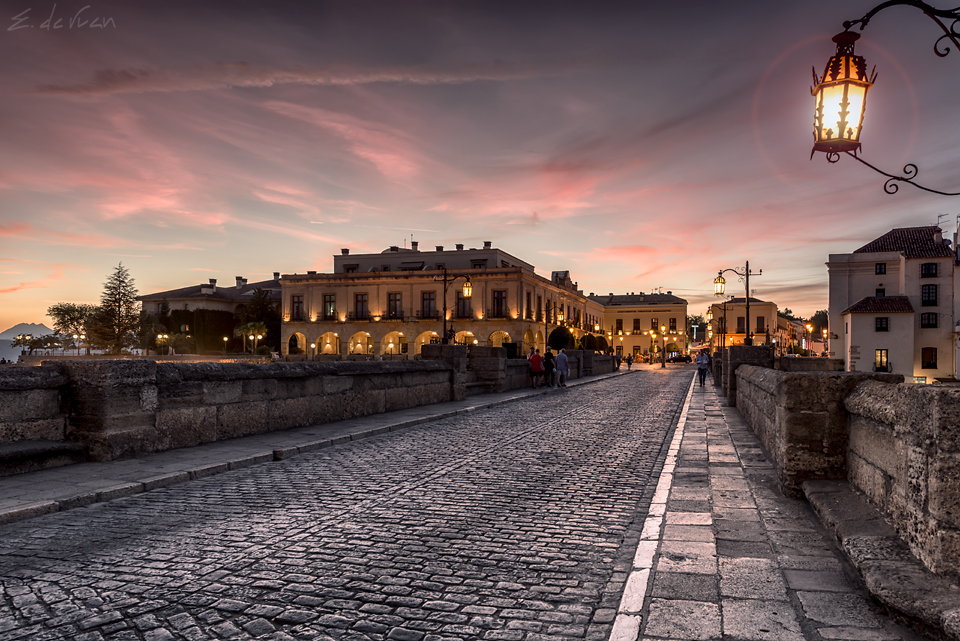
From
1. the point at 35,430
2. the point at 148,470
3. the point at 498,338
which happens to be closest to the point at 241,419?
the point at 148,470

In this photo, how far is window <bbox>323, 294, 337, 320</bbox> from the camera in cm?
6800

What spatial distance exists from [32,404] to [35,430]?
32 cm

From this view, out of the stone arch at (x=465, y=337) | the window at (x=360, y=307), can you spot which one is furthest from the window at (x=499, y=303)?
the window at (x=360, y=307)

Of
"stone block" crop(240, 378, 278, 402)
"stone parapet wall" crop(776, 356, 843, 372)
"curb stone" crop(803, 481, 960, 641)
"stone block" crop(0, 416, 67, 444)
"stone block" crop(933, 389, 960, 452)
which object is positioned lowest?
"curb stone" crop(803, 481, 960, 641)

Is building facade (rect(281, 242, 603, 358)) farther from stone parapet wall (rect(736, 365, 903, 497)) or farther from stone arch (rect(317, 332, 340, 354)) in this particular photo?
stone parapet wall (rect(736, 365, 903, 497))

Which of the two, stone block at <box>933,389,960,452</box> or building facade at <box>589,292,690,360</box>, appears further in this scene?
building facade at <box>589,292,690,360</box>

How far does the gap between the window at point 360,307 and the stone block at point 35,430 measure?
5980 centimetres

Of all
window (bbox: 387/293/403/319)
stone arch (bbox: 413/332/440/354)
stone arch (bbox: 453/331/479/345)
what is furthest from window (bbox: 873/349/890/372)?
window (bbox: 387/293/403/319)

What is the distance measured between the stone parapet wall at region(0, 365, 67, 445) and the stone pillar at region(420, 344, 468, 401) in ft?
34.1

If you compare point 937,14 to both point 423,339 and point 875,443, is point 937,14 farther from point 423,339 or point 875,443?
point 423,339

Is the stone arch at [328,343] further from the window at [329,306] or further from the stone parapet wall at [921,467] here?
the stone parapet wall at [921,467]

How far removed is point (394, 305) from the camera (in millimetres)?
66312

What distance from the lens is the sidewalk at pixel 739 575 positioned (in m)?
3.05

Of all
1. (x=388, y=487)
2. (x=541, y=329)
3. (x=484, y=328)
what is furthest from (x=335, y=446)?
(x=541, y=329)
